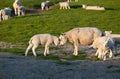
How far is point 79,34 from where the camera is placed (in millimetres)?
33375

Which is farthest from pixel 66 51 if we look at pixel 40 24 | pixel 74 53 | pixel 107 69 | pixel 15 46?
pixel 40 24

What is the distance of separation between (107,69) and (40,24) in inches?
1255

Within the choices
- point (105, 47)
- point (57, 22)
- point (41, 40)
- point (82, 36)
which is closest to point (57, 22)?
point (57, 22)

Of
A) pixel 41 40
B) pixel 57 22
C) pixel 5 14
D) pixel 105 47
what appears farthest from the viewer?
pixel 5 14

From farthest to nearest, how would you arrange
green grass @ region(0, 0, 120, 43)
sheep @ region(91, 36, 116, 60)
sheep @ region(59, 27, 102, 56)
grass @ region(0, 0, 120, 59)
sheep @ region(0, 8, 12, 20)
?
sheep @ region(0, 8, 12, 20) → green grass @ region(0, 0, 120, 43) → grass @ region(0, 0, 120, 59) → sheep @ region(59, 27, 102, 56) → sheep @ region(91, 36, 116, 60)

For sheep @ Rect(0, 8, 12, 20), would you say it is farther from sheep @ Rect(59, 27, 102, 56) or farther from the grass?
sheep @ Rect(59, 27, 102, 56)

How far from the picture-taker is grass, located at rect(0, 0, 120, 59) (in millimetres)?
48062

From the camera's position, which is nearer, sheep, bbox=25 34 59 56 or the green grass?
sheep, bbox=25 34 59 56

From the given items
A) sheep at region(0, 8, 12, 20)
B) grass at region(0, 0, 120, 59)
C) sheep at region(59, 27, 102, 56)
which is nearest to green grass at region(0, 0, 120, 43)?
grass at region(0, 0, 120, 59)

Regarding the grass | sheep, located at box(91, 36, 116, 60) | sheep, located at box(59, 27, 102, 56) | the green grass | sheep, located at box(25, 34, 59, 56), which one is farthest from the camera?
the green grass

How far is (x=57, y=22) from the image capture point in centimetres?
5584

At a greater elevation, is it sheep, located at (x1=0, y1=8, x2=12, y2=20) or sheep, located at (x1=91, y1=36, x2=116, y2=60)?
sheep, located at (x1=91, y1=36, x2=116, y2=60)

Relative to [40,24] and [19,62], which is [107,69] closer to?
[19,62]

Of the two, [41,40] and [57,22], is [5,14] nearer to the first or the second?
[57,22]
